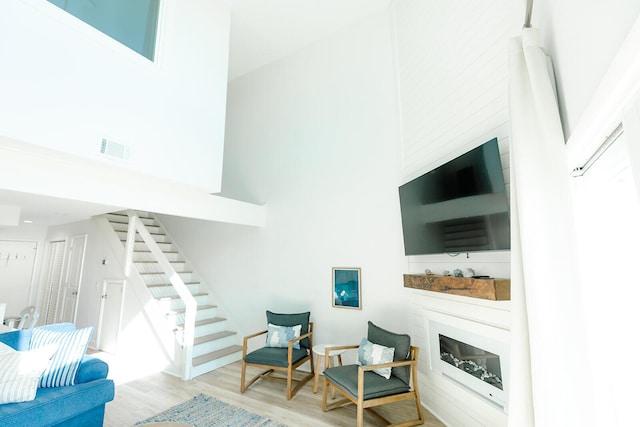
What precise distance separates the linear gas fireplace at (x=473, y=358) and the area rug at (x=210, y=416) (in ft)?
5.46

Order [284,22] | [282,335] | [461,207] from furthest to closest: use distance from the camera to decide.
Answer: [284,22]
[282,335]
[461,207]

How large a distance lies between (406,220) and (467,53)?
65.1 inches

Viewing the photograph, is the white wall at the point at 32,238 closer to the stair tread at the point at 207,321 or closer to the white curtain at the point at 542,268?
the stair tread at the point at 207,321

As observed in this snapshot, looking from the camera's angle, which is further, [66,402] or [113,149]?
[113,149]

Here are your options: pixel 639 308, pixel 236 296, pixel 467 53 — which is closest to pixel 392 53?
pixel 467 53

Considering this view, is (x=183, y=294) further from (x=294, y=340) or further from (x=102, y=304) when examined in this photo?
(x=102, y=304)

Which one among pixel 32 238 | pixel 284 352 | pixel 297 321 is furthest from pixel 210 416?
pixel 32 238

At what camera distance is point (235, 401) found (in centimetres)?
323

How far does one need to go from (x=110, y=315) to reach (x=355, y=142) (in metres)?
5.05

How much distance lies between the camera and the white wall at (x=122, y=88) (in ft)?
7.03

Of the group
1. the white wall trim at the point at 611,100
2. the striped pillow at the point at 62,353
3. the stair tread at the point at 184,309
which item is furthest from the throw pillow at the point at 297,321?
the white wall trim at the point at 611,100

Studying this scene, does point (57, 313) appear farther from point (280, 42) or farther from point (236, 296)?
point (280, 42)

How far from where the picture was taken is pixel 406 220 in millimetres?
3105

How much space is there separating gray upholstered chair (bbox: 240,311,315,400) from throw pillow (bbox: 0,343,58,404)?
6.06ft
